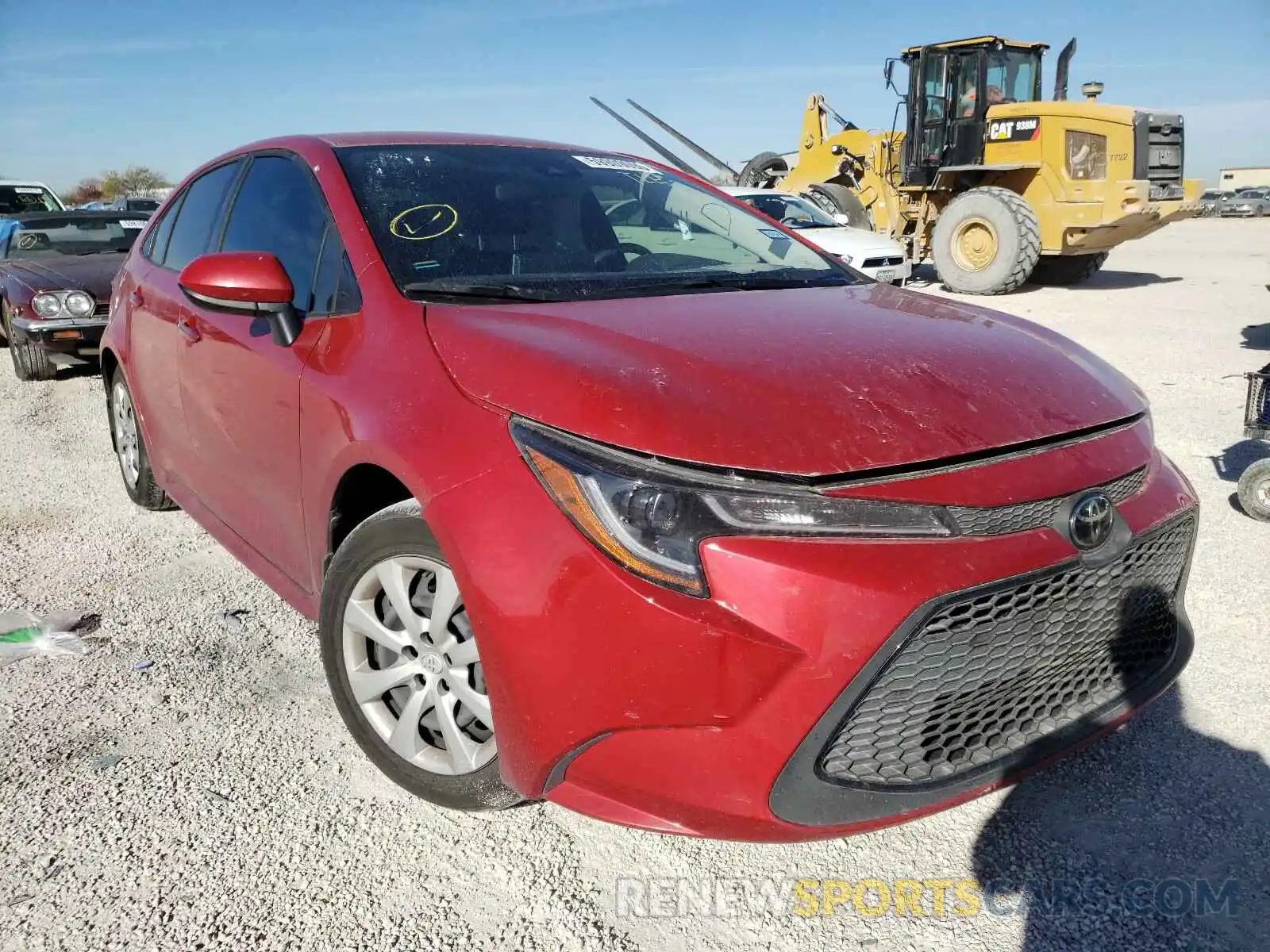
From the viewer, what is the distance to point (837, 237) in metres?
12.0

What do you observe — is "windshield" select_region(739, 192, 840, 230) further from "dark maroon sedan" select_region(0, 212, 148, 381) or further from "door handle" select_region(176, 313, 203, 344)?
"door handle" select_region(176, 313, 203, 344)

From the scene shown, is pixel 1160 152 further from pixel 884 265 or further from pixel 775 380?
pixel 775 380

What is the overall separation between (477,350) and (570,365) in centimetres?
25

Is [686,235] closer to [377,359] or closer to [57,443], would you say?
[377,359]

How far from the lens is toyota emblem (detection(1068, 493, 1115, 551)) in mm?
1806

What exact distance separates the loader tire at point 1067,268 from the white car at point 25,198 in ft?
48.7

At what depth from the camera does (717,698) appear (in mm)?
1608

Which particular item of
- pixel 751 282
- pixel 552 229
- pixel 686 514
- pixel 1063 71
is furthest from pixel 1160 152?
pixel 686 514

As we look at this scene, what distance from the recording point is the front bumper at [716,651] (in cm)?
159

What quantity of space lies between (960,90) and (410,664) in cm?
1339

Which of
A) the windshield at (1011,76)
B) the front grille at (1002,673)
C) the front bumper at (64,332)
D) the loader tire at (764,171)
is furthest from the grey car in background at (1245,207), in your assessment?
the front grille at (1002,673)

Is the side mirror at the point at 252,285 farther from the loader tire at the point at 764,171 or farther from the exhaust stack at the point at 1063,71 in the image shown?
the loader tire at the point at 764,171

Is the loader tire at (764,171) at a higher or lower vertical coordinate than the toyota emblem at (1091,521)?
higher

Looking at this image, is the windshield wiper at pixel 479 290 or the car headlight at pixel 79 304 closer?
the windshield wiper at pixel 479 290
